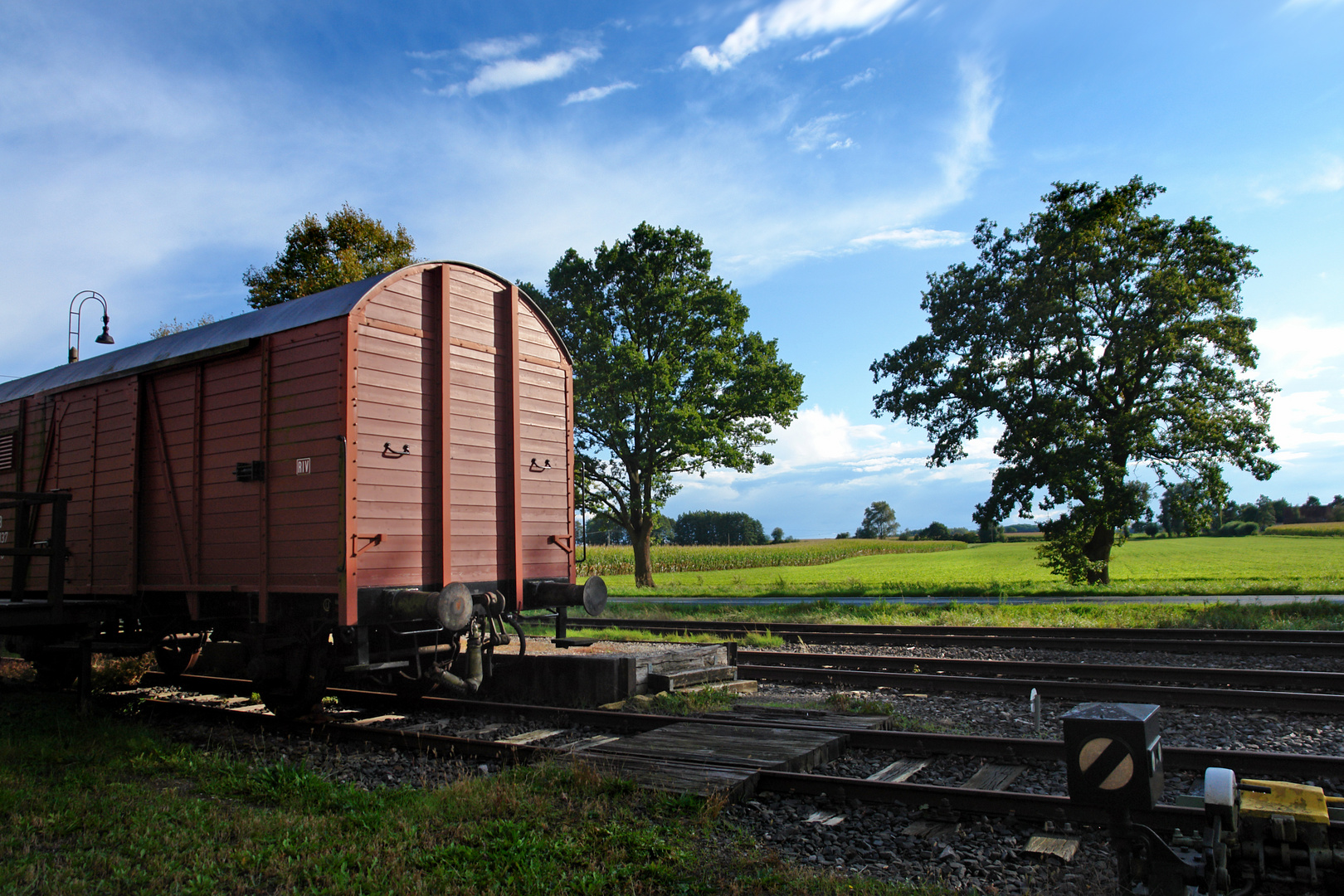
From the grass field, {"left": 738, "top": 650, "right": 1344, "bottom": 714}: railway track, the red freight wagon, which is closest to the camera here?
the red freight wagon

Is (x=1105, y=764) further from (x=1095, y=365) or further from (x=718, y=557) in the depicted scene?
(x=718, y=557)

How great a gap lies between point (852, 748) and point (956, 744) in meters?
0.85

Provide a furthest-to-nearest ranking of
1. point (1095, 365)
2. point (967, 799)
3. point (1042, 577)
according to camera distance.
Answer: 1. point (1042, 577)
2. point (1095, 365)
3. point (967, 799)

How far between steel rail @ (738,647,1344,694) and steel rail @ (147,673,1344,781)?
3529 millimetres

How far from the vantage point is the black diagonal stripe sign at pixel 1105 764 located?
3.46m

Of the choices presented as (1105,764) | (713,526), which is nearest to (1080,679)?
(1105,764)

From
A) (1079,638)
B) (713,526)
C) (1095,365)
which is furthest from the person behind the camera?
(713,526)

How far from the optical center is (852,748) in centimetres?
689

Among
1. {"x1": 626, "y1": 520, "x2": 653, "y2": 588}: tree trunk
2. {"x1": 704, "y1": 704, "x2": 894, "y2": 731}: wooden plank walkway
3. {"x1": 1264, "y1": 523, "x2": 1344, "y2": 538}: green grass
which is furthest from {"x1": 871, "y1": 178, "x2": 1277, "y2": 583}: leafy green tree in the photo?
{"x1": 1264, "y1": 523, "x2": 1344, "y2": 538}: green grass

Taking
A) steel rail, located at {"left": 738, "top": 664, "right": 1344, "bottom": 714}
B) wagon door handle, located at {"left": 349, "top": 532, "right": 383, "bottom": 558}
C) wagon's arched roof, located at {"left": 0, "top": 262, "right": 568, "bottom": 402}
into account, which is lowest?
steel rail, located at {"left": 738, "top": 664, "right": 1344, "bottom": 714}

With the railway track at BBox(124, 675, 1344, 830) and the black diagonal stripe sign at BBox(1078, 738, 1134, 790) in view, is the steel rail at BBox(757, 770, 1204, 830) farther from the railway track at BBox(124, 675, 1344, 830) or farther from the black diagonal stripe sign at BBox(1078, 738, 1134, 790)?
the black diagonal stripe sign at BBox(1078, 738, 1134, 790)

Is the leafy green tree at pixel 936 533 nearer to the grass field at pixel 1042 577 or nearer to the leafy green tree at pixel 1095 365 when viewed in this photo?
the grass field at pixel 1042 577

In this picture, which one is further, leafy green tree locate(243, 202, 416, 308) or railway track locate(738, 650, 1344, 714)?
leafy green tree locate(243, 202, 416, 308)

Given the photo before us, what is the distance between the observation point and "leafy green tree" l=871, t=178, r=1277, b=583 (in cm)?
2383
